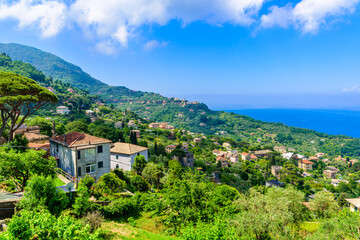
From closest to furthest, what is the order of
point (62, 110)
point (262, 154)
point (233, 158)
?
point (62, 110) → point (233, 158) → point (262, 154)

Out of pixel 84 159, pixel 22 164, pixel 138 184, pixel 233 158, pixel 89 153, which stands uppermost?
pixel 22 164

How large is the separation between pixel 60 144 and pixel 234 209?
876 inches

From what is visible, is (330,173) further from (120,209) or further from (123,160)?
(120,209)

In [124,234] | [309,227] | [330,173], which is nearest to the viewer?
[124,234]

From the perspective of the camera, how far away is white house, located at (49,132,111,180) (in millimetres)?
23234

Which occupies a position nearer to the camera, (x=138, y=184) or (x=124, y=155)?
(x=138, y=184)

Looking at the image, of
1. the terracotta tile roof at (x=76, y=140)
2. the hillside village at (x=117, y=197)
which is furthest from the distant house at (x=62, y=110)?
the terracotta tile roof at (x=76, y=140)

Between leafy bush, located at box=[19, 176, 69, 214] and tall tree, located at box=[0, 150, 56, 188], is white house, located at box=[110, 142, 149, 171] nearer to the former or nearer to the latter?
tall tree, located at box=[0, 150, 56, 188]

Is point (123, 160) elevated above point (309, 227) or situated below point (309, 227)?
above

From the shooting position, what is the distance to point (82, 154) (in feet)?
77.0

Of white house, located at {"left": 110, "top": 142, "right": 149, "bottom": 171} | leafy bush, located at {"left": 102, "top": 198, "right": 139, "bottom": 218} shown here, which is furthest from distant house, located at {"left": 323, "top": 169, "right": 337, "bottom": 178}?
leafy bush, located at {"left": 102, "top": 198, "right": 139, "bottom": 218}

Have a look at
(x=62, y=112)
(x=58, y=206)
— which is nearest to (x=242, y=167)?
(x=58, y=206)

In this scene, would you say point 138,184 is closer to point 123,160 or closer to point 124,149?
point 123,160

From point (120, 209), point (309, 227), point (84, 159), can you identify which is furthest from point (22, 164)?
→ point (309, 227)
